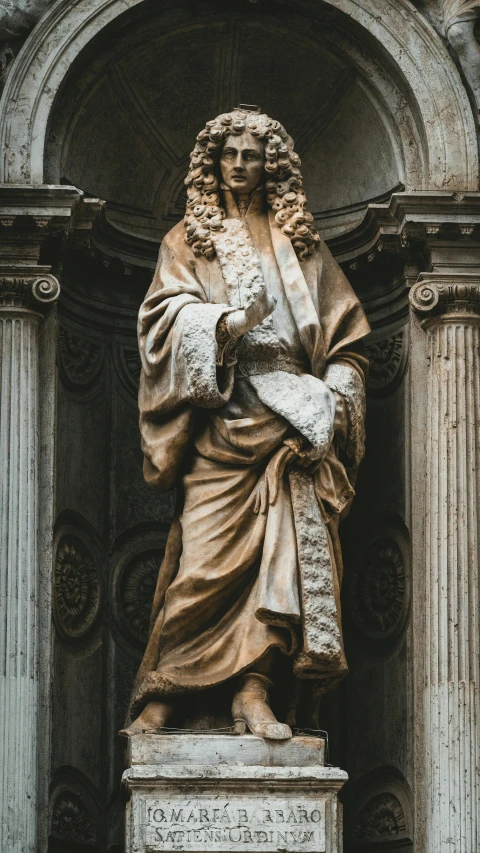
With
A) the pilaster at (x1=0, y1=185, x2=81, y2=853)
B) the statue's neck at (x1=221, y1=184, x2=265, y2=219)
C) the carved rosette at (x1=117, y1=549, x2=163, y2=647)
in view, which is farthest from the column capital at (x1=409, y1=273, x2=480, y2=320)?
the carved rosette at (x1=117, y1=549, x2=163, y2=647)

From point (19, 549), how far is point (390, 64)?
3.34 meters

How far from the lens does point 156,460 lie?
535 inches

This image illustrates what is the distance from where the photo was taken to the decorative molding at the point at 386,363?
14492 mm

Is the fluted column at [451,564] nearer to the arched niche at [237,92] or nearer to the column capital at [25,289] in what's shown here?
the arched niche at [237,92]

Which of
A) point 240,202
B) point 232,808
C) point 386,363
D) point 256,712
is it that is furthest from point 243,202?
point 232,808

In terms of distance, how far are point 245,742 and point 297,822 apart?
465mm

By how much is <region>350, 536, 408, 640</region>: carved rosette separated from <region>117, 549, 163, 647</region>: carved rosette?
1103 millimetres

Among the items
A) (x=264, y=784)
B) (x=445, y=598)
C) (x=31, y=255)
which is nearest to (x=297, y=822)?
(x=264, y=784)

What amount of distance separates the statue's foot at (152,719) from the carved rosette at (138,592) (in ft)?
4.13

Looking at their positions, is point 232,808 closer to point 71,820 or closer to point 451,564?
point 71,820

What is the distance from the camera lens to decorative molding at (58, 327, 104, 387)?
47.6ft

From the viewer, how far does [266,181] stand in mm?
14039

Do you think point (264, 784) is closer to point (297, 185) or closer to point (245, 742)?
point (245, 742)

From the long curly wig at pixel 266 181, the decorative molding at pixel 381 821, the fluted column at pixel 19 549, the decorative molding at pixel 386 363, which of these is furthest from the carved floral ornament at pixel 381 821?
the long curly wig at pixel 266 181
